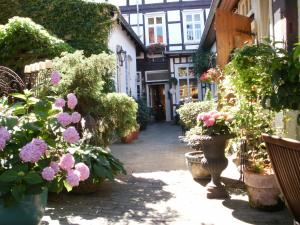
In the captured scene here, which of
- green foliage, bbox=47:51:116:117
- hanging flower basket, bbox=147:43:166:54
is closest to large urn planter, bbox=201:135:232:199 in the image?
green foliage, bbox=47:51:116:117

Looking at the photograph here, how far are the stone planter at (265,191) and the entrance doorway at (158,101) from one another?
16111 mm

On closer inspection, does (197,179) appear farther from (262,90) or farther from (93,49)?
(93,49)

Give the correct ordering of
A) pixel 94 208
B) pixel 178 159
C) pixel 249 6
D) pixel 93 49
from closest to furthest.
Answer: pixel 94 208 < pixel 249 6 < pixel 178 159 < pixel 93 49

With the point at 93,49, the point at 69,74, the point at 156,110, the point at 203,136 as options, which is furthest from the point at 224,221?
the point at 156,110

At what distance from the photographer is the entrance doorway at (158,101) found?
66.6 feet

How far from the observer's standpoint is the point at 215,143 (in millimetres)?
4484

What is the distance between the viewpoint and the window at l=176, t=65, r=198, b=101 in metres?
19.0

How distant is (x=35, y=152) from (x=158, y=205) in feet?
7.89

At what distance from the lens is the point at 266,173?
159 inches

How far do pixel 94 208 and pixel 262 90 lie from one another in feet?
7.65

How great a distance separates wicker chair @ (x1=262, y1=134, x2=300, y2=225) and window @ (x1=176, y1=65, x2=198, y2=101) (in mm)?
16067

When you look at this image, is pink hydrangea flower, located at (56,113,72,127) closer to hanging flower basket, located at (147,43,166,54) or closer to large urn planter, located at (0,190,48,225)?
large urn planter, located at (0,190,48,225)

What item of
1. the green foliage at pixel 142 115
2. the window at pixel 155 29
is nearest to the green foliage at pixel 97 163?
the green foliage at pixel 142 115

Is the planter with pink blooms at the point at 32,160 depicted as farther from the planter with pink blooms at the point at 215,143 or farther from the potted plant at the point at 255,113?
the planter with pink blooms at the point at 215,143
